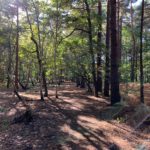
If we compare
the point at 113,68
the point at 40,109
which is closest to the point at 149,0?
the point at 113,68

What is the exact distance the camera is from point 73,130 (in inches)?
396

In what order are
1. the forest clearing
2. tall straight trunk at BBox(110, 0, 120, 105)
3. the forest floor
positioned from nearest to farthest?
the forest floor, the forest clearing, tall straight trunk at BBox(110, 0, 120, 105)

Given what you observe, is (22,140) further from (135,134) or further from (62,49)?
(62,49)

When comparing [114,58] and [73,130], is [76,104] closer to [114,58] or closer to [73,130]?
[114,58]

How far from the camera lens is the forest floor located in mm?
8594

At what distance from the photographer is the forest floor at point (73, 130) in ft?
28.2

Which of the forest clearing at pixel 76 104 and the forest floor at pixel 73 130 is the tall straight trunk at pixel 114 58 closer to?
the forest clearing at pixel 76 104

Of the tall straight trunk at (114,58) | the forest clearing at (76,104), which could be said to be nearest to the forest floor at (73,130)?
the forest clearing at (76,104)

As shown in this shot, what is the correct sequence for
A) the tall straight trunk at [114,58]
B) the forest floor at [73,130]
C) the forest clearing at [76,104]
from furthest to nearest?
1. the tall straight trunk at [114,58]
2. the forest clearing at [76,104]
3. the forest floor at [73,130]

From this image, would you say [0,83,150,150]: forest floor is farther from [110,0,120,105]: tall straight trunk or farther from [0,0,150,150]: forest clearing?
[110,0,120,105]: tall straight trunk

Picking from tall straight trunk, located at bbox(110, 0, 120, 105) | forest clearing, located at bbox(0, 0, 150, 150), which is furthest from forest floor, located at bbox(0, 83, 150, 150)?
tall straight trunk, located at bbox(110, 0, 120, 105)

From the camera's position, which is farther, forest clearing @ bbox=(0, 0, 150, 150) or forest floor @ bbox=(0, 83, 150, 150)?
forest clearing @ bbox=(0, 0, 150, 150)

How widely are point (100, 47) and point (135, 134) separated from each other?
31.9 feet

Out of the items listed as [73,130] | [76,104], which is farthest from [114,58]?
[73,130]
